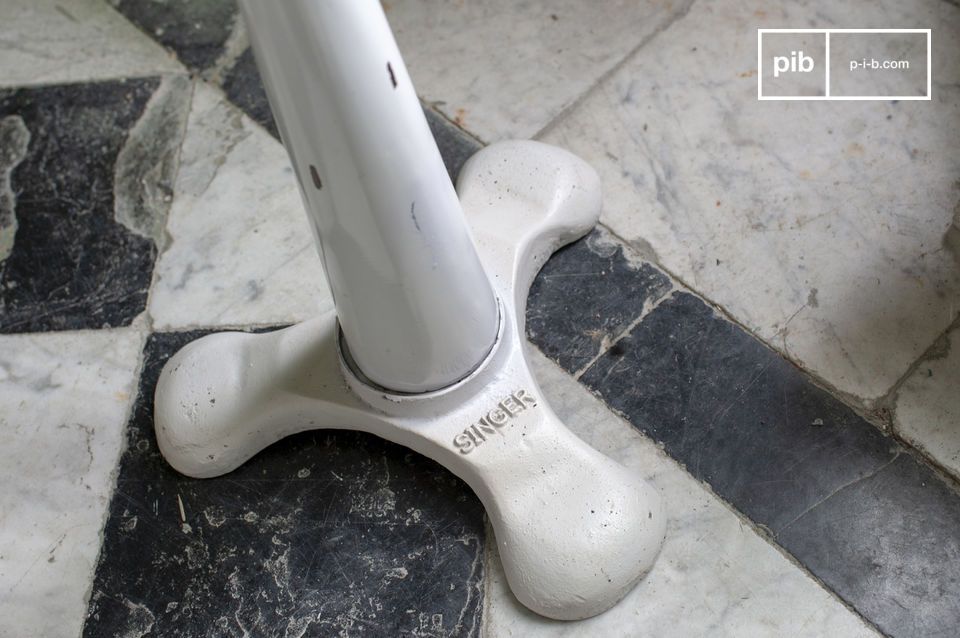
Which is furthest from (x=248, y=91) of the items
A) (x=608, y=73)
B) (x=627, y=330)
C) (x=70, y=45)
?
(x=627, y=330)

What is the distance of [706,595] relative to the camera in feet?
2.82

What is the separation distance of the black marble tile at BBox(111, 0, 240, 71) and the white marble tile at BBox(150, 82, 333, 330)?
10 cm

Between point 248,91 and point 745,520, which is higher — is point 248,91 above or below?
above

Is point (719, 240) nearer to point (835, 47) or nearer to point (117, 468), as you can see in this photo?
point (835, 47)

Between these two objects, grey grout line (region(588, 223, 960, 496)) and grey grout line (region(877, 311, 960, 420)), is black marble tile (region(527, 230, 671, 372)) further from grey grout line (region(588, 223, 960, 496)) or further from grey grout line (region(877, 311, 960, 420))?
grey grout line (region(877, 311, 960, 420))

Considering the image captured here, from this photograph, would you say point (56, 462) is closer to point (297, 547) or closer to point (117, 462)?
point (117, 462)

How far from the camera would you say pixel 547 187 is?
1.01 meters

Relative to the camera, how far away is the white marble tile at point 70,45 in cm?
127

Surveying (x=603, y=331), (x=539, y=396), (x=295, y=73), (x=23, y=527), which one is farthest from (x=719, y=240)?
(x=23, y=527)

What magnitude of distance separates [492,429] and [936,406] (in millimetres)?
434

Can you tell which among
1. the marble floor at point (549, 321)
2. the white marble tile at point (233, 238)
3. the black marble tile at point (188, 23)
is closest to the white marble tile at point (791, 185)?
the marble floor at point (549, 321)

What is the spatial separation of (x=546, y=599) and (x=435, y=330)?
25 centimetres

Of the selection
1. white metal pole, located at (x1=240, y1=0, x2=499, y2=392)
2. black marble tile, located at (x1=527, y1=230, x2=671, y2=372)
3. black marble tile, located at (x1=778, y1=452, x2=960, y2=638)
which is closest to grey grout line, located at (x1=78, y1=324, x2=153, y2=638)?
white metal pole, located at (x1=240, y1=0, x2=499, y2=392)

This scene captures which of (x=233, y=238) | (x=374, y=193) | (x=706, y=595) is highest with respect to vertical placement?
(x=374, y=193)
